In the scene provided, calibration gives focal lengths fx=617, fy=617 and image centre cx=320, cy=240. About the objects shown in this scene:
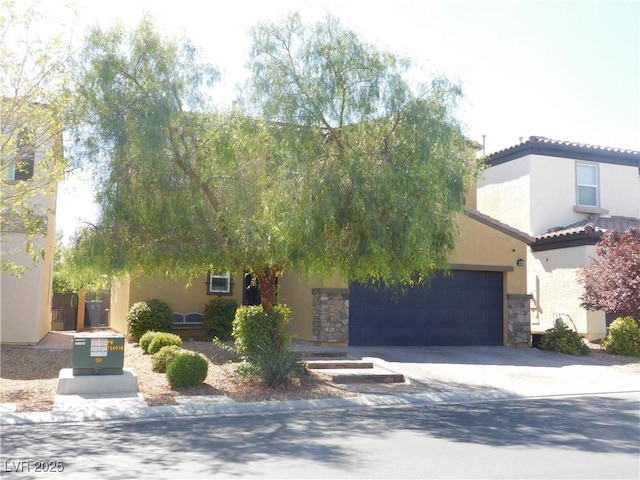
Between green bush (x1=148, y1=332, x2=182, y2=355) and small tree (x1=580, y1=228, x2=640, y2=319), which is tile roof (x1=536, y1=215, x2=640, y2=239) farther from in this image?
green bush (x1=148, y1=332, x2=182, y2=355)

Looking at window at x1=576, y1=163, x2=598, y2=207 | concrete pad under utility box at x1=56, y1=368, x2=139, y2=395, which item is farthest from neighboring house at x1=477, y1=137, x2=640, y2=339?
concrete pad under utility box at x1=56, y1=368, x2=139, y2=395

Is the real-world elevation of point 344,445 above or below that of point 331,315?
below

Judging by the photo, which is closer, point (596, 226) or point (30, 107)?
point (30, 107)

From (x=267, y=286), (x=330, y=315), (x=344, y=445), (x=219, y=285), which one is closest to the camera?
(x=344, y=445)

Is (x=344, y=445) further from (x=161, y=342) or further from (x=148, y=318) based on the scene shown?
(x=148, y=318)

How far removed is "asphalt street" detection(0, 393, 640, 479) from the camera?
6.65 m

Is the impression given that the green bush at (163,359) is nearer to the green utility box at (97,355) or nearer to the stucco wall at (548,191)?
the green utility box at (97,355)

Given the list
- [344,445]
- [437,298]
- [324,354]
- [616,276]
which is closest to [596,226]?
[616,276]

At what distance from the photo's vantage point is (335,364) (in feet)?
47.2

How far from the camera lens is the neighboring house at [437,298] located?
58.4 feet

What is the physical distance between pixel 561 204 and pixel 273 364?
1541cm

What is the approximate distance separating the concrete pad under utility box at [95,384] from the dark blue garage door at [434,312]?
740 centimetres

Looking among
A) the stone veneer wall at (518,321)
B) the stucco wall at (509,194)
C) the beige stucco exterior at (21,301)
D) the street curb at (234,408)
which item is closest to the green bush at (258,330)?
the street curb at (234,408)

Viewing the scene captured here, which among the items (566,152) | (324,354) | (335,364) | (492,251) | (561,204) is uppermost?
(566,152)
